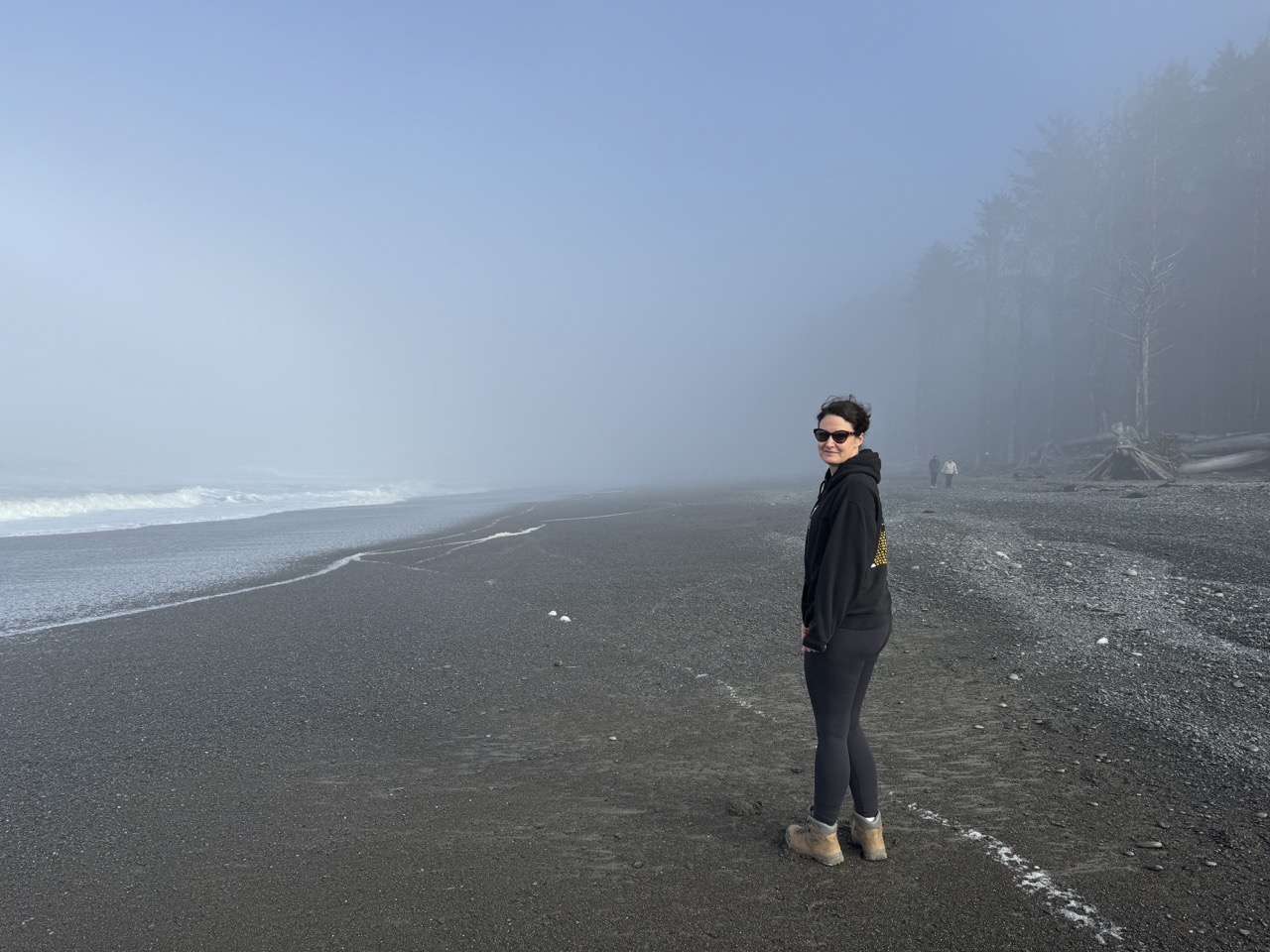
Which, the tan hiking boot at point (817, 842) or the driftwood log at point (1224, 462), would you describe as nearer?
the tan hiking boot at point (817, 842)

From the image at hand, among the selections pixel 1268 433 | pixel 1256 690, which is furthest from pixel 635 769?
pixel 1268 433

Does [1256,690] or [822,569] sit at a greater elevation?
[822,569]

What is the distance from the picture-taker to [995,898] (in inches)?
139

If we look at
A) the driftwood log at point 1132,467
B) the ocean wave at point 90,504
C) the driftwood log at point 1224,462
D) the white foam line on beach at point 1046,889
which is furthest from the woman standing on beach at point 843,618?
the ocean wave at point 90,504

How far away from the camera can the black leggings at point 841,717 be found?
3670mm

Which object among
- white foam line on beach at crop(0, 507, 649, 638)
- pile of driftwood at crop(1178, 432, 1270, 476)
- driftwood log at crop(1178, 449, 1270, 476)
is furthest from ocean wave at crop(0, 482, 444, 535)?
pile of driftwood at crop(1178, 432, 1270, 476)

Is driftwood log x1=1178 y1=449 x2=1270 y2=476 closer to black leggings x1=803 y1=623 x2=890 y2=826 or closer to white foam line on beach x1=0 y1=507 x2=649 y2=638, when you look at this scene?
white foam line on beach x1=0 y1=507 x2=649 y2=638

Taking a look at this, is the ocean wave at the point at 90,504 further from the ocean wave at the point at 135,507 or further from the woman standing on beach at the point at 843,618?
the woman standing on beach at the point at 843,618

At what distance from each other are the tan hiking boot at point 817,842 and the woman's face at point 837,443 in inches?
80.5

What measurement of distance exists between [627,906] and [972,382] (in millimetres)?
80963

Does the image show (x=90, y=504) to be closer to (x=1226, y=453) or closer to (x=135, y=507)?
→ (x=135, y=507)

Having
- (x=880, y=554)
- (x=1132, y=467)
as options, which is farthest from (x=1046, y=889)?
(x=1132, y=467)

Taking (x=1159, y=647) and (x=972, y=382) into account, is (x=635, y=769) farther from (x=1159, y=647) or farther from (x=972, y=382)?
(x=972, y=382)

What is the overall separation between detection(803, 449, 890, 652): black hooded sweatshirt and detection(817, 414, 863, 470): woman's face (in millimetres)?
61
